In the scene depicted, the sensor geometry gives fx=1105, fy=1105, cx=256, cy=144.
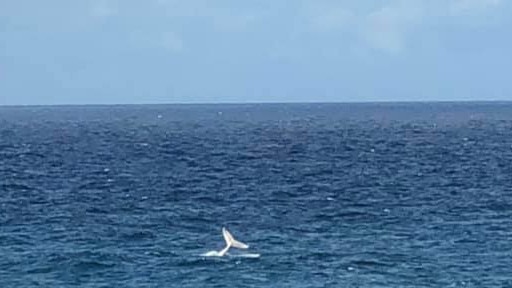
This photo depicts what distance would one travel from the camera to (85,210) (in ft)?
260

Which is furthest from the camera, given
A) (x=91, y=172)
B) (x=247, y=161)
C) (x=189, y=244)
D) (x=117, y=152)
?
(x=117, y=152)

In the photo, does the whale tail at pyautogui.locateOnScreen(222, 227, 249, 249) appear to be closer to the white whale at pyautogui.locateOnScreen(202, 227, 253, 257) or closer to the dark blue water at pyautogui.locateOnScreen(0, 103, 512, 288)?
the white whale at pyautogui.locateOnScreen(202, 227, 253, 257)

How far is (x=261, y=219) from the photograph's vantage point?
74.8 m

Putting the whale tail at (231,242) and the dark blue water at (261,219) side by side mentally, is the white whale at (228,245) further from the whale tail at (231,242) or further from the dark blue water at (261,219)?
the dark blue water at (261,219)

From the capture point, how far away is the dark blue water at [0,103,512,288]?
5669 centimetres

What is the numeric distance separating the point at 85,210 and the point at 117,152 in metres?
64.2

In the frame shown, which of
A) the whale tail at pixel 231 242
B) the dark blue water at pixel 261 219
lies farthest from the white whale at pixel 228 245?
the dark blue water at pixel 261 219

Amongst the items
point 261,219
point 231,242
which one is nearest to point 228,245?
point 231,242

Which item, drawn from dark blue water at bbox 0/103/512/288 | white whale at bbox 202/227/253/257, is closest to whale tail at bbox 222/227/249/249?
white whale at bbox 202/227/253/257

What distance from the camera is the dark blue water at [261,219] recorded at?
186ft

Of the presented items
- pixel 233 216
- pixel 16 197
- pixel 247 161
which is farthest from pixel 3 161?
pixel 233 216

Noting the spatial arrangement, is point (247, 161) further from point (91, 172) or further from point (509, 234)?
point (509, 234)

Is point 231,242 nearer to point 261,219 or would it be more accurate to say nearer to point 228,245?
point 228,245

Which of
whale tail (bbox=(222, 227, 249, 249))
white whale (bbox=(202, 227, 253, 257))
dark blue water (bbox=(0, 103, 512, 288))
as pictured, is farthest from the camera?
whale tail (bbox=(222, 227, 249, 249))
